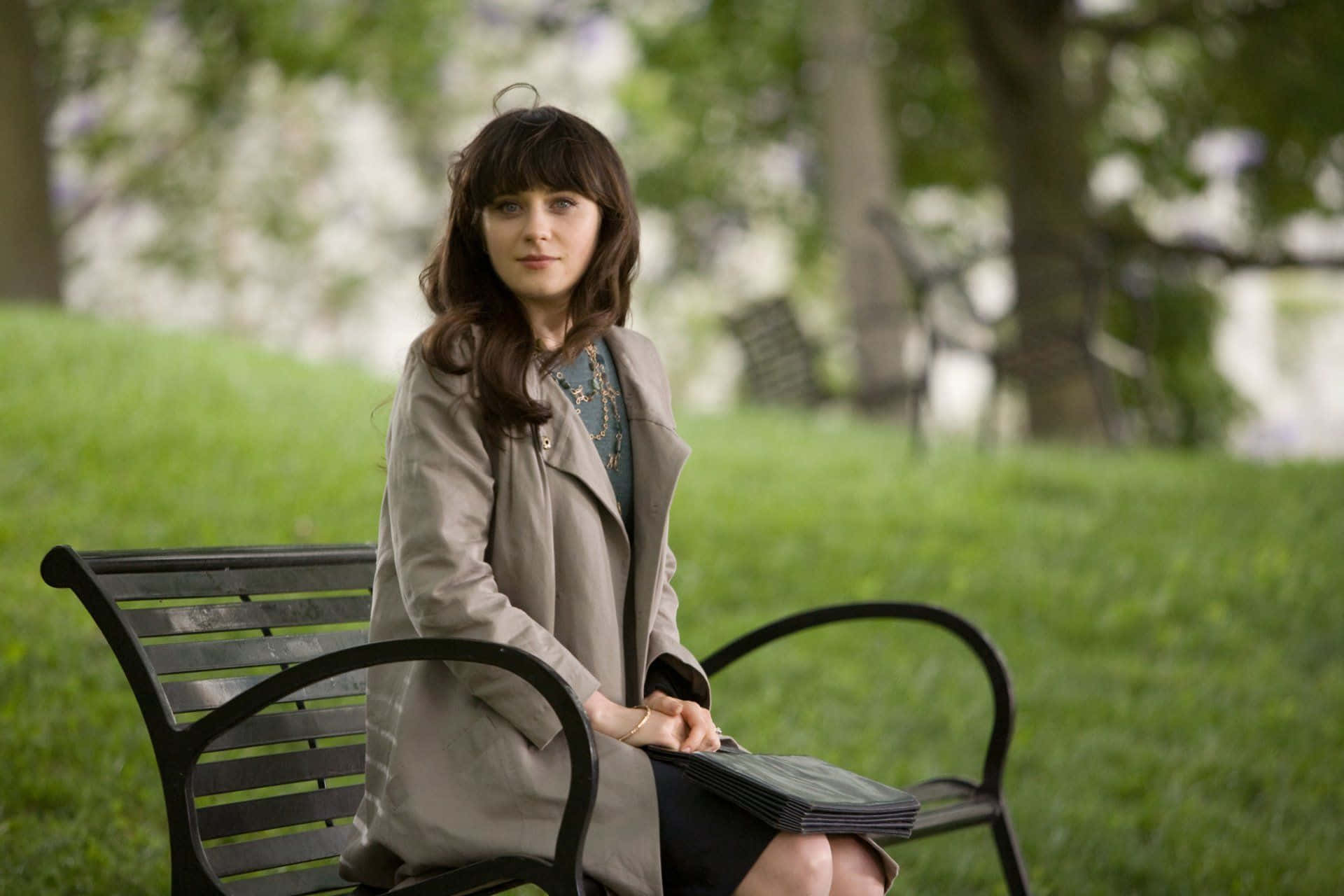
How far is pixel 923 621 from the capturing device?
2861 mm

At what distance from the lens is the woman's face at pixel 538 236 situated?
2.26 metres

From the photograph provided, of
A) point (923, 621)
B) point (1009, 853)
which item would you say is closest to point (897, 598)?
point (1009, 853)

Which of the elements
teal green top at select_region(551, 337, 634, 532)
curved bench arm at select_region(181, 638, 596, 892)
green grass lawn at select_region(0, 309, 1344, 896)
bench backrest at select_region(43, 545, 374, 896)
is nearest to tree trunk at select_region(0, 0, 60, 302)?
green grass lawn at select_region(0, 309, 1344, 896)

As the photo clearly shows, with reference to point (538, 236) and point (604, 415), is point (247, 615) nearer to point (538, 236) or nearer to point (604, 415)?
point (604, 415)

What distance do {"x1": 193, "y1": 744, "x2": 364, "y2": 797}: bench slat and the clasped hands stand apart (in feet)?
2.04

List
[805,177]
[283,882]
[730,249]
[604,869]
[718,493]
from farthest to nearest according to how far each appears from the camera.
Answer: [730,249] → [805,177] → [718,493] → [283,882] → [604,869]

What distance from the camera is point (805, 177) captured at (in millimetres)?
16438

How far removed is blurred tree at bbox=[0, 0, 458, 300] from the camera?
11.0 m

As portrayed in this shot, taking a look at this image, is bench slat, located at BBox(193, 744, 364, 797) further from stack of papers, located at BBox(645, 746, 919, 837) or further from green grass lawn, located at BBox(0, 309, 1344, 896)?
green grass lawn, located at BBox(0, 309, 1344, 896)

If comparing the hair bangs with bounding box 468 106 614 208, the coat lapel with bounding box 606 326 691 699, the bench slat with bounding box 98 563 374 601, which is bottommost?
the bench slat with bounding box 98 563 374 601

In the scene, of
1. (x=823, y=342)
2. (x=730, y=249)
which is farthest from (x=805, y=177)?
(x=823, y=342)

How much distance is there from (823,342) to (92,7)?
6665 millimetres

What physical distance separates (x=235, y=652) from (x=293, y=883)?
40 cm

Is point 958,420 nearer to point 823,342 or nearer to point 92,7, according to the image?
point 823,342
